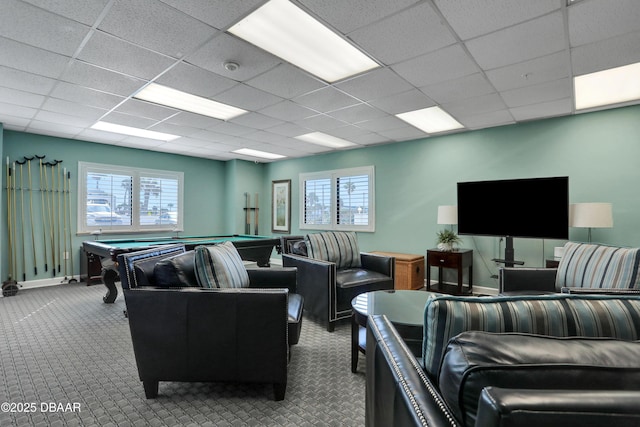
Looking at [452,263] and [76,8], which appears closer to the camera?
[76,8]

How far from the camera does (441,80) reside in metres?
3.02

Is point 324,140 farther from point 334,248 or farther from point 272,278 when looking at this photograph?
point 272,278

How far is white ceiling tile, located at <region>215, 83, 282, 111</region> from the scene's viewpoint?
327 centimetres

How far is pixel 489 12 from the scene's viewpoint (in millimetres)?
2016

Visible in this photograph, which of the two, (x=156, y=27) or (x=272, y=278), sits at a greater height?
(x=156, y=27)

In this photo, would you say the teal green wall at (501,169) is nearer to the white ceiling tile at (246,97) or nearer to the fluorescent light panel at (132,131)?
the white ceiling tile at (246,97)

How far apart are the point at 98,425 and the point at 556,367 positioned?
2.18 metres

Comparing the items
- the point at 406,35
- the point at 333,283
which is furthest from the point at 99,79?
the point at 333,283

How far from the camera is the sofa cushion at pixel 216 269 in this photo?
6.93 ft

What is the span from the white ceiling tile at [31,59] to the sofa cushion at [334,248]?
2.74 metres

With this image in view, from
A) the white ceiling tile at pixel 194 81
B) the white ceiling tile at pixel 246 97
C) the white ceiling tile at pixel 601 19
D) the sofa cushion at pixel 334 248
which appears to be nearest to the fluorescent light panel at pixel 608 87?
the white ceiling tile at pixel 601 19

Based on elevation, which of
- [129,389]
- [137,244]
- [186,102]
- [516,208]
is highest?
[186,102]

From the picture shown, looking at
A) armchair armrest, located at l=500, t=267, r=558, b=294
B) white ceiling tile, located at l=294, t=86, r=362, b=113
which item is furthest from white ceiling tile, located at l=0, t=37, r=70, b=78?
armchair armrest, located at l=500, t=267, r=558, b=294

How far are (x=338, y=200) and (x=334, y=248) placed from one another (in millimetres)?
2803
